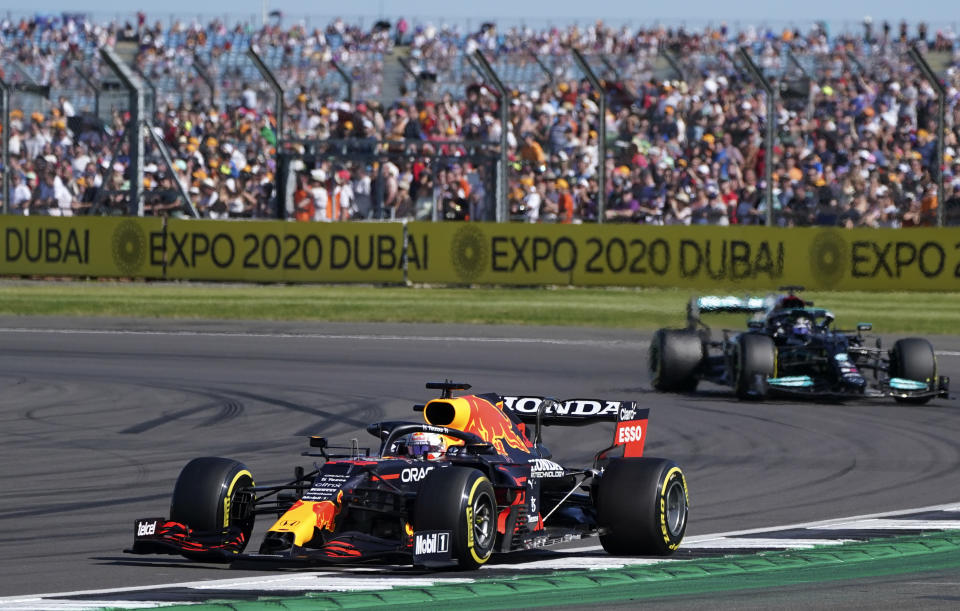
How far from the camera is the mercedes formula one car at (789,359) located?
16.6 m

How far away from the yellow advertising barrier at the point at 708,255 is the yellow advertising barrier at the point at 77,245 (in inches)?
204

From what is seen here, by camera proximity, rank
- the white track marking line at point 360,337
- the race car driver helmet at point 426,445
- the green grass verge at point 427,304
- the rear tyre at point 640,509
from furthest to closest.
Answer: the green grass verge at point 427,304
the white track marking line at point 360,337
the race car driver helmet at point 426,445
the rear tyre at point 640,509

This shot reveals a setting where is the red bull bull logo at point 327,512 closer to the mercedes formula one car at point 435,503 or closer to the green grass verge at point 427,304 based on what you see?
the mercedes formula one car at point 435,503

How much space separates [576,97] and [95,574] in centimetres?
2993

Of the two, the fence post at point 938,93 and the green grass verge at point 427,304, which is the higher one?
the fence post at point 938,93

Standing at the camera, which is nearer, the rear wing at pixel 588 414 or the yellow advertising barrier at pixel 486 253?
the rear wing at pixel 588 414

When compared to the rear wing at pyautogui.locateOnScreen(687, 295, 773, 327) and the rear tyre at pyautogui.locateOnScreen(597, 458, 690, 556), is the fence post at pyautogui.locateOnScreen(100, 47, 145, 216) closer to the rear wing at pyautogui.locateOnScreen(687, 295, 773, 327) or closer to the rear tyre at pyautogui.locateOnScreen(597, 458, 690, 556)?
the rear wing at pyautogui.locateOnScreen(687, 295, 773, 327)

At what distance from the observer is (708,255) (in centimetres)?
2952

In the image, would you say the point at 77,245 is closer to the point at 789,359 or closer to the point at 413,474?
the point at 789,359

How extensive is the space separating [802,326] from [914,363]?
118 centimetres

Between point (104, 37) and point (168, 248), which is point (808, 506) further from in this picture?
point (104, 37)

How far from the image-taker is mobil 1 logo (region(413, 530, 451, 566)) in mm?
7656

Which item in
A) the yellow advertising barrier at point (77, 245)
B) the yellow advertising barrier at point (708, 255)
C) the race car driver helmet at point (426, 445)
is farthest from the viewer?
the yellow advertising barrier at point (77, 245)

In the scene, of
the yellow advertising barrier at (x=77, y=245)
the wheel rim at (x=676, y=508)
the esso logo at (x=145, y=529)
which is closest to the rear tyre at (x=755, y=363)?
the wheel rim at (x=676, y=508)
